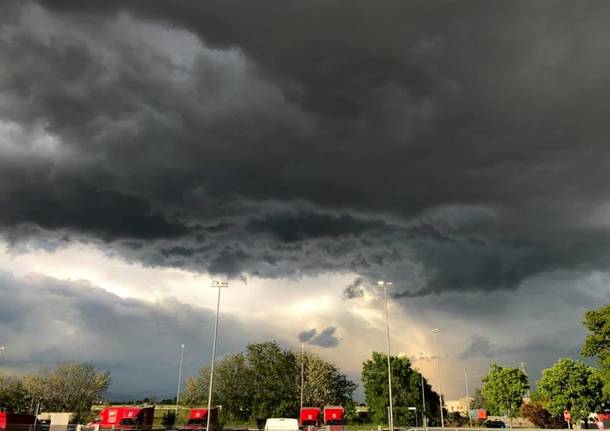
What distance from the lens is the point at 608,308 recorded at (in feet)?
206

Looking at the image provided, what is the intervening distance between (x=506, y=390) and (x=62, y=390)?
9041 cm

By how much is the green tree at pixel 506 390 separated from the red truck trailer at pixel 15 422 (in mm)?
74285

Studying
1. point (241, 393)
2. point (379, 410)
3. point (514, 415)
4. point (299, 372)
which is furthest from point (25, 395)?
point (514, 415)

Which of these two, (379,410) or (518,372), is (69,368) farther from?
(518,372)

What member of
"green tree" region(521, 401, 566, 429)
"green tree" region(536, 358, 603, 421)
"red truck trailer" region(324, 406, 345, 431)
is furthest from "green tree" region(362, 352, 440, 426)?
"red truck trailer" region(324, 406, 345, 431)

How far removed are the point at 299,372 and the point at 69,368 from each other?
50.6 meters

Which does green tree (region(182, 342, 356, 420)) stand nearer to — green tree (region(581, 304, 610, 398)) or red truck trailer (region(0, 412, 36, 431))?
red truck trailer (region(0, 412, 36, 431))

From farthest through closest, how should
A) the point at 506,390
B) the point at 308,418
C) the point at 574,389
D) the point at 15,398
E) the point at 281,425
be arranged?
the point at 15,398
the point at 506,390
the point at 574,389
the point at 308,418
the point at 281,425

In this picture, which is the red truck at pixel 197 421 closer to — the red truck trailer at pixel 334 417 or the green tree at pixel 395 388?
the red truck trailer at pixel 334 417

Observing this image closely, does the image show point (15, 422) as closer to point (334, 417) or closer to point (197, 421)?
point (197, 421)

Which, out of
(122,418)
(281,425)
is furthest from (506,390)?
(122,418)

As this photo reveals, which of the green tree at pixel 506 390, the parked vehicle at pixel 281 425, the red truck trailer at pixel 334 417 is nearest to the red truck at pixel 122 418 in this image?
the parked vehicle at pixel 281 425

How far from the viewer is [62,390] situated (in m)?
107

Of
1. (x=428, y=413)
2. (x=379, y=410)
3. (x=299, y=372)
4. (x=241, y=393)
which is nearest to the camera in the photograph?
(x=379, y=410)
